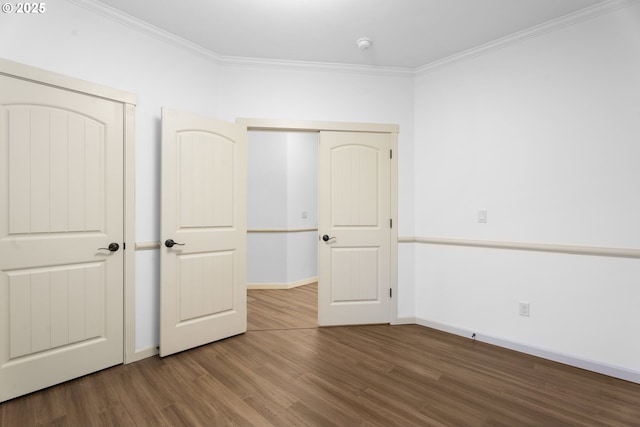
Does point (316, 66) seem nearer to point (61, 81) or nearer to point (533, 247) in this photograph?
point (61, 81)

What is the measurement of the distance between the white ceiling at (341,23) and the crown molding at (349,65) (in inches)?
1.6

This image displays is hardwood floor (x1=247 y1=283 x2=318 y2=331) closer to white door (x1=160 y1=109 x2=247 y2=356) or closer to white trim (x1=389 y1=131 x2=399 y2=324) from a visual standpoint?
white door (x1=160 y1=109 x2=247 y2=356)

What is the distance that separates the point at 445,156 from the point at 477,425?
236 centimetres

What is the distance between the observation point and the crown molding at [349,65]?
2.34 m

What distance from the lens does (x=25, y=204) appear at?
6.63 feet

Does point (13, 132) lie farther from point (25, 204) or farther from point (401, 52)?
point (401, 52)

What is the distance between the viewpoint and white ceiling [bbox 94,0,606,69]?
7.70ft

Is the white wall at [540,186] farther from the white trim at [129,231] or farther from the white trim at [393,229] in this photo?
the white trim at [129,231]

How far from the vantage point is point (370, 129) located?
3311 millimetres

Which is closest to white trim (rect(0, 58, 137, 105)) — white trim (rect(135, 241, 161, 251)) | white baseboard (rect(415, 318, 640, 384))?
white trim (rect(135, 241, 161, 251))

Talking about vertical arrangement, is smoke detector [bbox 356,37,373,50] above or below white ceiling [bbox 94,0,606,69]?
below

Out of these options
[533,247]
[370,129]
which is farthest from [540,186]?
[370,129]

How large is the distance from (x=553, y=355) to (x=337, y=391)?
1849mm

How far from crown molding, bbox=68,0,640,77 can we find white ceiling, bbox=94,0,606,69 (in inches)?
1.6
